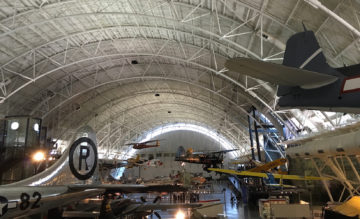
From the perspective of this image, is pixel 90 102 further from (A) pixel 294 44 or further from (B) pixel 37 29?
(A) pixel 294 44

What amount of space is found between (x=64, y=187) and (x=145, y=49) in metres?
17.6

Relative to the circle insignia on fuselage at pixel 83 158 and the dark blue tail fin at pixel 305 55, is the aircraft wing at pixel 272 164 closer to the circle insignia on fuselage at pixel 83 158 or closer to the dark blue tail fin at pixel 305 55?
the dark blue tail fin at pixel 305 55

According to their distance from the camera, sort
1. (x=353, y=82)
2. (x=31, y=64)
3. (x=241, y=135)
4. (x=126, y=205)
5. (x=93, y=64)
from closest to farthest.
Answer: (x=353, y=82), (x=126, y=205), (x=31, y=64), (x=93, y=64), (x=241, y=135)

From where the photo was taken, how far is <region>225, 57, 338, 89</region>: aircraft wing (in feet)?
14.1

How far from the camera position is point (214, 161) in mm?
25438

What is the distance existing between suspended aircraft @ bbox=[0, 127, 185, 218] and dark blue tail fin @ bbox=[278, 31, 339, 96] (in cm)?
475

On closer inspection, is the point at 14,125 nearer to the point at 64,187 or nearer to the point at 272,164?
the point at 64,187

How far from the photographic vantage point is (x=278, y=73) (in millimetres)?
4934

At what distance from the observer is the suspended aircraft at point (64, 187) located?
188 inches

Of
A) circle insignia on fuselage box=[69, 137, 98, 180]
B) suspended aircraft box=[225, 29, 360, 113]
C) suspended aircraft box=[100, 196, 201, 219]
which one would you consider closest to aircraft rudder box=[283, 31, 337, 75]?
suspended aircraft box=[225, 29, 360, 113]

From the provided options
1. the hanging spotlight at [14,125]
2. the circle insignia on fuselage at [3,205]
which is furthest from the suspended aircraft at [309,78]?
the hanging spotlight at [14,125]

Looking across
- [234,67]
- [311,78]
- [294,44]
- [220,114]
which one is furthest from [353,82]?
[220,114]

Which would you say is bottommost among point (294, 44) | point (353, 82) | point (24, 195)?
point (24, 195)

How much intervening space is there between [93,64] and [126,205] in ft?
60.0
